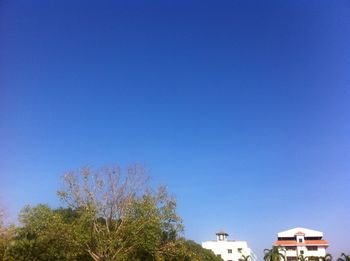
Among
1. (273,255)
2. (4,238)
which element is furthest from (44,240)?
(273,255)

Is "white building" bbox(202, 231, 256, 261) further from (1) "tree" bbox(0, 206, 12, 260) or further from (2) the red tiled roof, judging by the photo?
(1) "tree" bbox(0, 206, 12, 260)

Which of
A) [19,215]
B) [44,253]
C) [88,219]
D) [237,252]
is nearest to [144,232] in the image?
[88,219]

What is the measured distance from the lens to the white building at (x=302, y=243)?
82.5 metres

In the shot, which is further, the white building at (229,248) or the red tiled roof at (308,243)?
the white building at (229,248)

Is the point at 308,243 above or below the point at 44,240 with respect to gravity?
above

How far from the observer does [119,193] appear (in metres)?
29.0

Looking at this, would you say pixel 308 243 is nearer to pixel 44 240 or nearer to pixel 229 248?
pixel 229 248

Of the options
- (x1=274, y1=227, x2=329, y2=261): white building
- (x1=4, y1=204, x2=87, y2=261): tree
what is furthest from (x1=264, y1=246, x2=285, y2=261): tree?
(x1=4, y1=204, x2=87, y2=261): tree

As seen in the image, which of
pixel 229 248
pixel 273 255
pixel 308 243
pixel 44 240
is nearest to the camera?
pixel 44 240

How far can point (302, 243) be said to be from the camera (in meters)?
83.3

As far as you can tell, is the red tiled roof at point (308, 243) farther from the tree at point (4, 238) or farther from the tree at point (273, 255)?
the tree at point (4, 238)

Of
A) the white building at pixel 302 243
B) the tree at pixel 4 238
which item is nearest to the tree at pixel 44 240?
the tree at pixel 4 238

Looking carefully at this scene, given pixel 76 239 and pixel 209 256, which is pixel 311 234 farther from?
pixel 76 239

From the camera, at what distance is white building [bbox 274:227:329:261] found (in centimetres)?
8250
